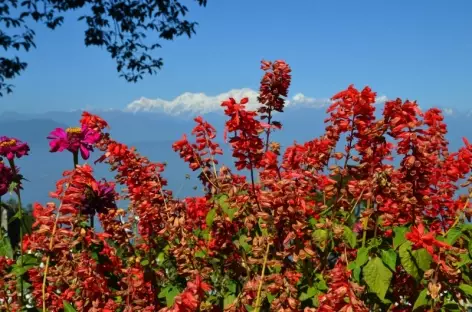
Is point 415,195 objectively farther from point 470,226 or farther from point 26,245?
point 26,245

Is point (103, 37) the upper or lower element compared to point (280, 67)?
upper

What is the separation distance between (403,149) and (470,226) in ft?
1.44

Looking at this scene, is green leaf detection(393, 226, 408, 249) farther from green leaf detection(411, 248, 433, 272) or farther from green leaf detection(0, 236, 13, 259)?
green leaf detection(0, 236, 13, 259)

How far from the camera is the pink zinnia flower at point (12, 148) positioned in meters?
2.86

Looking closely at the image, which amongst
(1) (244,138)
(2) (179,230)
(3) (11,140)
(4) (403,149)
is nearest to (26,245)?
(3) (11,140)

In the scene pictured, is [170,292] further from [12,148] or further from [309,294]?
[12,148]

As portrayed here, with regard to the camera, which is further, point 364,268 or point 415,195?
point 415,195

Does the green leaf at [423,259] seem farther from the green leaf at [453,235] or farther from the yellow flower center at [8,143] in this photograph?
the yellow flower center at [8,143]

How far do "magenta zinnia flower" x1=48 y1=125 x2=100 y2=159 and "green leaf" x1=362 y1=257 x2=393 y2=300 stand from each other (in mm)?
1522

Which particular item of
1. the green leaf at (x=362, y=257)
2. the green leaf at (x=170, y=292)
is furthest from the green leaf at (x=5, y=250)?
the green leaf at (x=362, y=257)

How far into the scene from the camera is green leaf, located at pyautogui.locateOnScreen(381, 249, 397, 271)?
2.16 m

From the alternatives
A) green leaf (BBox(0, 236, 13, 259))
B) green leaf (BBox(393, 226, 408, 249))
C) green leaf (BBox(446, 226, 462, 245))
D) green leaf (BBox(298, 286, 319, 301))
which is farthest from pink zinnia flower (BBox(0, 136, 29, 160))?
green leaf (BBox(446, 226, 462, 245))

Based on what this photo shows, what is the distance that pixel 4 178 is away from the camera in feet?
9.18

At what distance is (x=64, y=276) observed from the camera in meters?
2.13
